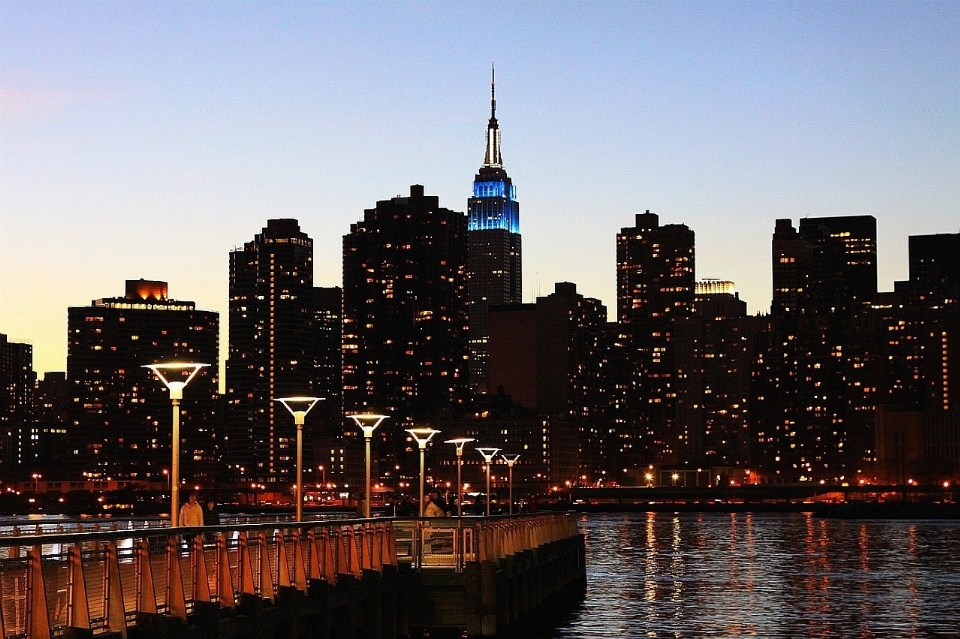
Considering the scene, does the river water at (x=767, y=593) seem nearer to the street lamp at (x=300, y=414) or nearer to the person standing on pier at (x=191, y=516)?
the street lamp at (x=300, y=414)

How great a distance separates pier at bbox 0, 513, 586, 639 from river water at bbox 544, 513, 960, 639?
228 inches

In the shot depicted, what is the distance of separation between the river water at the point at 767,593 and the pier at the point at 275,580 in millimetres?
5781

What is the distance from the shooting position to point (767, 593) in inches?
2933

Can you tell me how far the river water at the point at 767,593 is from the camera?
56.3 meters

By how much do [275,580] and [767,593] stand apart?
47.8 m

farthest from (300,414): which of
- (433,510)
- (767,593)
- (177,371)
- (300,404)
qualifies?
(767,593)

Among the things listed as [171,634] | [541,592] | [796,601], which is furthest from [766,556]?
[171,634]

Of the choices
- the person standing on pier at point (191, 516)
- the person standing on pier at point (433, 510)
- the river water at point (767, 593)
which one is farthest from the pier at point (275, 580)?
the river water at point (767, 593)

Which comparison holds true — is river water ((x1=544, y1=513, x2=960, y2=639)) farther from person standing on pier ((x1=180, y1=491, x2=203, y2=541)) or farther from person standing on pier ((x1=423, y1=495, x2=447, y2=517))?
person standing on pier ((x1=180, y1=491, x2=203, y2=541))

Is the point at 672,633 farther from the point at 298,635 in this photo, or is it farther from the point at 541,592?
the point at 298,635

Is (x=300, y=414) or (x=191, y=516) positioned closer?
(x=191, y=516)

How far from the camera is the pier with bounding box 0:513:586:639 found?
21.2 metres

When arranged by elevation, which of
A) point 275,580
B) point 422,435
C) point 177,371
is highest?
point 177,371

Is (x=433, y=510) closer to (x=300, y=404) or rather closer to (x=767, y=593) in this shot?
(x=300, y=404)
